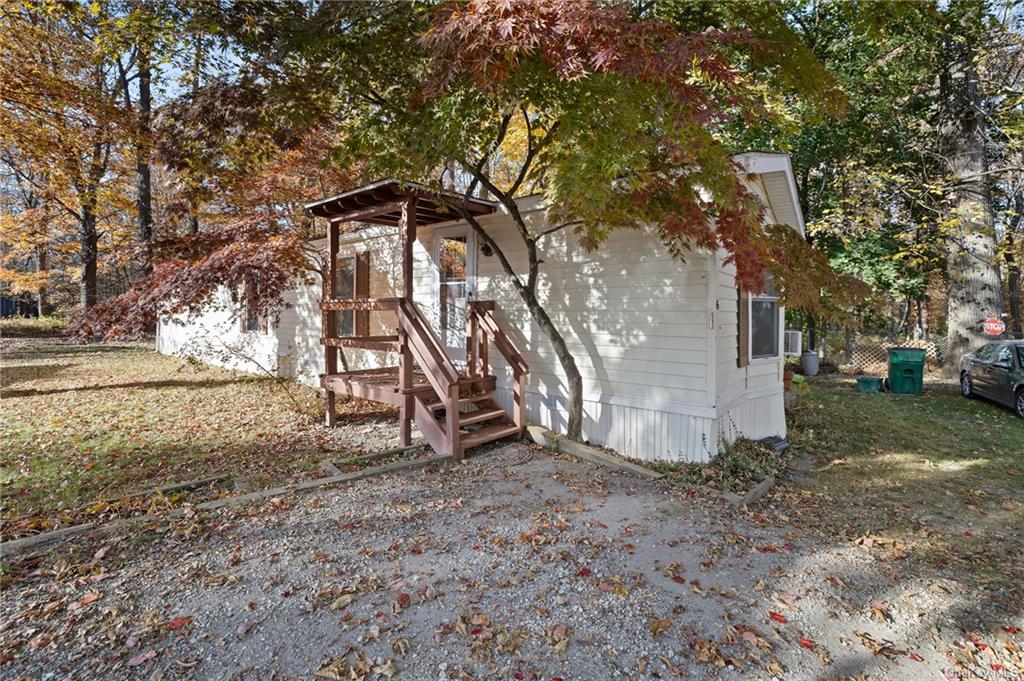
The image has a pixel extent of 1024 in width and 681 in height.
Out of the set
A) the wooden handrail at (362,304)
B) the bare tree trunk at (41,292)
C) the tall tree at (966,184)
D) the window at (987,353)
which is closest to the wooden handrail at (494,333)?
the wooden handrail at (362,304)

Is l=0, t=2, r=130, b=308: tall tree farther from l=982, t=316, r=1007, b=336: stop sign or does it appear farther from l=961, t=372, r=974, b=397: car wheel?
l=982, t=316, r=1007, b=336: stop sign

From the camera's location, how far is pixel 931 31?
10977 millimetres

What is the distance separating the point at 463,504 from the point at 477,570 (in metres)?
1.18

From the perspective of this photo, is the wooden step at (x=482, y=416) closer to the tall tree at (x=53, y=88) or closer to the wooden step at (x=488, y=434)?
the wooden step at (x=488, y=434)

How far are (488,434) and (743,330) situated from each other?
11.5 feet

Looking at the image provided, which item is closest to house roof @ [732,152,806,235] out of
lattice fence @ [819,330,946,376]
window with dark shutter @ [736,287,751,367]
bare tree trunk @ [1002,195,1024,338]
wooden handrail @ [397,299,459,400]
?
window with dark shutter @ [736,287,751,367]

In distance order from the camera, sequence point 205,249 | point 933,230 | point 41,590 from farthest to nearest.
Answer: point 933,230
point 205,249
point 41,590

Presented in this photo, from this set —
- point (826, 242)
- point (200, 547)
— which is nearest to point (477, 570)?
point (200, 547)

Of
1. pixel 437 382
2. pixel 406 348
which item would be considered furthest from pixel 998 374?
pixel 406 348

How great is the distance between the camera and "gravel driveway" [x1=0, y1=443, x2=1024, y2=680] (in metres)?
2.42

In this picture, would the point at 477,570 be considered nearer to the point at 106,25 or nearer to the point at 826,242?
the point at 106,25

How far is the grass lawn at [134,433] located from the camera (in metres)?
4.61

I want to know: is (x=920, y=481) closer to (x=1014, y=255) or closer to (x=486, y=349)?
(x=486, y=349)

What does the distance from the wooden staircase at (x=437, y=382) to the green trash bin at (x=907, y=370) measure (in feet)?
30.4
